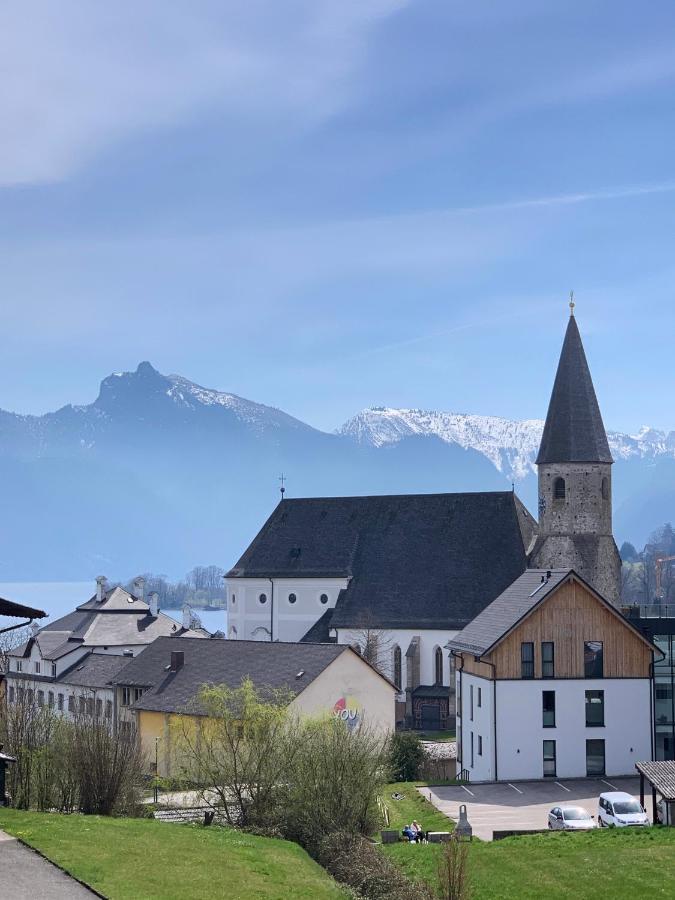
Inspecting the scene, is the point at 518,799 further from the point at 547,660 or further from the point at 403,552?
the point at 403,552

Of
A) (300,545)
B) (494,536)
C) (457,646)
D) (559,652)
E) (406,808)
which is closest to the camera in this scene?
(406,808)

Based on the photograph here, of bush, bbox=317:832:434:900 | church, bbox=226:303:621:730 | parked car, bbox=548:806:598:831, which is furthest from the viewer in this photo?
church, bbox=226:303:621:730

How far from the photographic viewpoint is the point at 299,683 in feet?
163

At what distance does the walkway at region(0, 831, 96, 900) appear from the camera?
19.5 metres

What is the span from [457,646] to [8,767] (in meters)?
25.7

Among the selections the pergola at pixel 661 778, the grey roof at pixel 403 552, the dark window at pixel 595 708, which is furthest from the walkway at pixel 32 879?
the grey roof at pixel 403 552

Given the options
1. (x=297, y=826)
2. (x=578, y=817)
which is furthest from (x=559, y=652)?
(x=297, y=826)

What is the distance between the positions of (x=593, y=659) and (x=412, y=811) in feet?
35.7

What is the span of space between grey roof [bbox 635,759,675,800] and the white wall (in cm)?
4414

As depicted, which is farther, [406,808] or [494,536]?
[494,536]

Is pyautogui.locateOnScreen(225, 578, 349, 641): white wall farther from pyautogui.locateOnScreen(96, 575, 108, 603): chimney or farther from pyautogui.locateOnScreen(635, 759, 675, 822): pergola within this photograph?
pyautogui.locateOnScreen(635, 759, 675, 822): pergola

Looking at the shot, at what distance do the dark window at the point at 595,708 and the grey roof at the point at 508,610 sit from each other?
13.4 ft

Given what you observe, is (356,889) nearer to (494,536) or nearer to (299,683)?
(299,683)

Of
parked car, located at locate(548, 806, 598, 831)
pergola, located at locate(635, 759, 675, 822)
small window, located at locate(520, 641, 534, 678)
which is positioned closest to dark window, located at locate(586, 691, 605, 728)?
small window, located at locate(520, 641, 534, 678)
